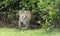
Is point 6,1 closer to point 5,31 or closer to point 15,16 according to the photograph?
point 15,16

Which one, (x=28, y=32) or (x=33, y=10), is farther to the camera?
(x=33, y=10)

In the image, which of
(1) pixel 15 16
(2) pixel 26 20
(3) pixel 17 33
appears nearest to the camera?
(3) pixel 17 33

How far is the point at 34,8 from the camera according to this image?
33.4 ft

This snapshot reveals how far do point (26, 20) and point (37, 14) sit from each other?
76cm

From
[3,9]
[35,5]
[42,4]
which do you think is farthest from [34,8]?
[3,9]

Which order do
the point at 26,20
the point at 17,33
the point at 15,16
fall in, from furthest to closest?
the point at 15,16 → the point at 26,20 → the point at 17,33

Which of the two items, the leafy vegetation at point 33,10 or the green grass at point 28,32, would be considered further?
the leafy vegetation at point 33,10

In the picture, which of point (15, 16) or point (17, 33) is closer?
point (17, 33)

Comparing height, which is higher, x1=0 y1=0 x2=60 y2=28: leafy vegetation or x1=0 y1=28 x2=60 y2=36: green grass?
x1=0 y1=0 x2=60 y2=28: leafy vegetation

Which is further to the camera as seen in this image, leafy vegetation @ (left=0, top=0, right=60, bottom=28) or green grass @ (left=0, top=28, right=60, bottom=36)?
leafy vegetation @ (left=0, top=0, right=60, bottom=28)

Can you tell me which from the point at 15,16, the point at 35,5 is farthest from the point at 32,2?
the point at 15,16

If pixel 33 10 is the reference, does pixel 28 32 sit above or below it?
below

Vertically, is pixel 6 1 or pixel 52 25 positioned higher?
pixel 6 1

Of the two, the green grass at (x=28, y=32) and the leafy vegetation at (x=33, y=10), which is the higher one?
the leafy vegetation at (x=33, y=10)
